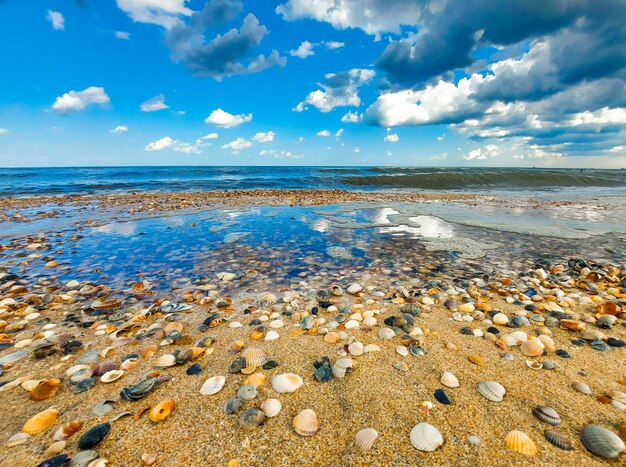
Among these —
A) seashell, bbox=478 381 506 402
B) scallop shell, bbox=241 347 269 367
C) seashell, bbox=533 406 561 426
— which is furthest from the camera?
scallop shell, bbox=241 347 269 367

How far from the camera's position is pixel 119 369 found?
8.91ft

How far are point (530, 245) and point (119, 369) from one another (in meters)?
8.43

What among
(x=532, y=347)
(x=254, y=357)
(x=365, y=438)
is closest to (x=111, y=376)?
(x=254, y=357)

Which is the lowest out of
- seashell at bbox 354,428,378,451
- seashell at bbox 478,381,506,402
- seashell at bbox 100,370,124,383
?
seashell at bbox 100,370,124,383

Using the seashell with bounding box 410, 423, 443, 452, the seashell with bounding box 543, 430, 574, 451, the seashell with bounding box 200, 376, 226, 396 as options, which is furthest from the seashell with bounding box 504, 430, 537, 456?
the seashell with bounding box 200, 376, 226, 396

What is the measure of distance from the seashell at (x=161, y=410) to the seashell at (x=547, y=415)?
107 inches

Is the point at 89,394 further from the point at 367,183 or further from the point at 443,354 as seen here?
the point at 367,183

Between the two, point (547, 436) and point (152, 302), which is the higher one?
point (547, 436)

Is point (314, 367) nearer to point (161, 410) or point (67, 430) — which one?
point (161, 410)

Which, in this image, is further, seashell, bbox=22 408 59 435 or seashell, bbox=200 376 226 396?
seashell, bbox=200 376 226 396

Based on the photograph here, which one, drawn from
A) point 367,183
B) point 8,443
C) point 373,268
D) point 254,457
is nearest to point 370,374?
point 254,457

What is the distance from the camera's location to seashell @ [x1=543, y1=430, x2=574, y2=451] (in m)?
1.83

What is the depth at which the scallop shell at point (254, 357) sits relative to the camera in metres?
2.72

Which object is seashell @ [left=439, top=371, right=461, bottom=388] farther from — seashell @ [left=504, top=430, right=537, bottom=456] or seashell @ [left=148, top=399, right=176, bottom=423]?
seashell @ [left=148, top=399, right=176, bottom=423]
